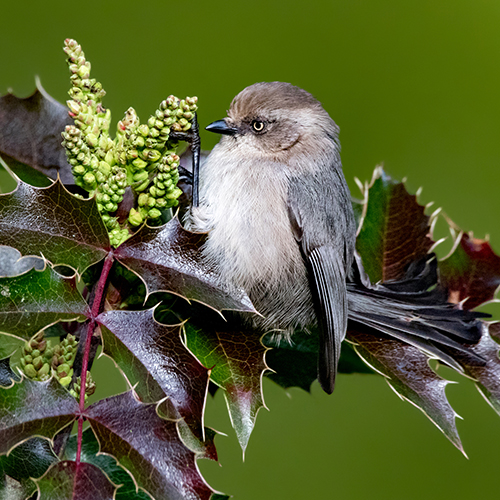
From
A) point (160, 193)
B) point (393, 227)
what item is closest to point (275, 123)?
point (393, 227)

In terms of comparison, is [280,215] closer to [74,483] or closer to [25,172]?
[25,172]

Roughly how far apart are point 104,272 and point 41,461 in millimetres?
307

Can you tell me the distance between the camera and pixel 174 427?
85cm

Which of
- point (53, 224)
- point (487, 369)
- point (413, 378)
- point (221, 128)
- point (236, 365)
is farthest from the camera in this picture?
point (221, 128)

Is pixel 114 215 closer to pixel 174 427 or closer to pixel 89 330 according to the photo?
pixel 89 330

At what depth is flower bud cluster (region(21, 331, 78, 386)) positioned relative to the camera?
937 mm

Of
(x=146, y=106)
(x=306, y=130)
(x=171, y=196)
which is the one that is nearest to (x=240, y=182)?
(x=306, y=130)

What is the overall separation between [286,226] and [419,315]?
397 mm

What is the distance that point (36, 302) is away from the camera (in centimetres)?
90

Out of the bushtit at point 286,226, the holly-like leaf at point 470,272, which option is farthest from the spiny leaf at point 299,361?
the holly-like leaf at point 470,272

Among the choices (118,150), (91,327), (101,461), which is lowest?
(101,461)

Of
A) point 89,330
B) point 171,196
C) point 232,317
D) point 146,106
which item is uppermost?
point 171,196

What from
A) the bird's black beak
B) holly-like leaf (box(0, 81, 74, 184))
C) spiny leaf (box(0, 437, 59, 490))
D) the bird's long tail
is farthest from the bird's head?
spiny leaf (box(0, 437, 59, 490))

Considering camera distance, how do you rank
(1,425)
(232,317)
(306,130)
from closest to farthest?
(1,425) → (232,317) → (306,130)
